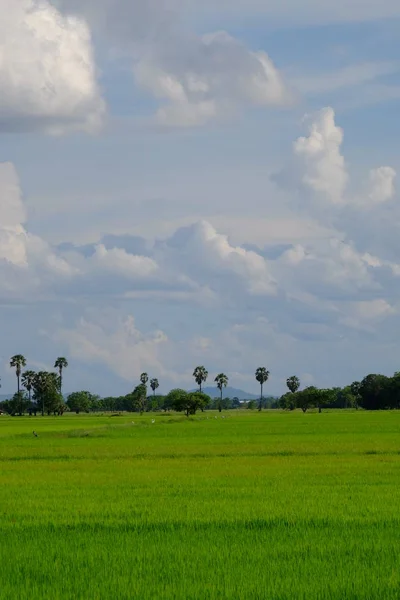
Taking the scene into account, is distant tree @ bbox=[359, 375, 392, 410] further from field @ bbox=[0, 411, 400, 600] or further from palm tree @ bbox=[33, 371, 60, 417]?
field @ bbox=[0, 411, 400, 600]

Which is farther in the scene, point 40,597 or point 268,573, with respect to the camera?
point 268,573

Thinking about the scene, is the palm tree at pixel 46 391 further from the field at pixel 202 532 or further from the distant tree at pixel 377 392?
the field at pixel 202 532

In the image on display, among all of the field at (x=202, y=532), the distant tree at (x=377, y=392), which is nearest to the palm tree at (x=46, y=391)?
the distant tree at (x=377, y=392)

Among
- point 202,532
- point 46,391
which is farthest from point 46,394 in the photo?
point 202,532

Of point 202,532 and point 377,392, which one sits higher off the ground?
point 377,392

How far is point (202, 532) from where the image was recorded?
18.5 m

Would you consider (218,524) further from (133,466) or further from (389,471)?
(133,466)

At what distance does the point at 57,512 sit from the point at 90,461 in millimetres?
19438

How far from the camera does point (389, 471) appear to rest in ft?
105

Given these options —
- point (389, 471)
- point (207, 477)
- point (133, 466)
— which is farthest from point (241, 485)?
point (133, 466)

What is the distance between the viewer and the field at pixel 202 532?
13453 millimetres

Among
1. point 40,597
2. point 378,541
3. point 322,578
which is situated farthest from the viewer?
point 378,541

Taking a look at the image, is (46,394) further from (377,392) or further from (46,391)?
(377,392)

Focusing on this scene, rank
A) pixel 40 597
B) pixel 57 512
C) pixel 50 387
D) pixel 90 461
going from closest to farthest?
1. pixel 40 597
2. pixel 57 512
3. pixel 90 461
4. pixel 50 387
